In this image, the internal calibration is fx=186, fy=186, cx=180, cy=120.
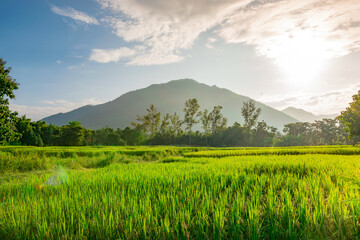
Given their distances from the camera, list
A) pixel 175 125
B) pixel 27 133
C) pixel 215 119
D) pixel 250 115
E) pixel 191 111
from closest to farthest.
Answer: pixel 27 133 → pixel 191 111 → pixel 250 115 → pixel 215 119 → pixel 175 125

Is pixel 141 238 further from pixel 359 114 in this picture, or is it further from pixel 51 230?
pixel 359 114

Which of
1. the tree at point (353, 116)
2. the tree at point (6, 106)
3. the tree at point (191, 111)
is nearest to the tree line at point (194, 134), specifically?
the tree at point (191, 111)

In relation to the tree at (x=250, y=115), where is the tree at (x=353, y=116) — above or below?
below

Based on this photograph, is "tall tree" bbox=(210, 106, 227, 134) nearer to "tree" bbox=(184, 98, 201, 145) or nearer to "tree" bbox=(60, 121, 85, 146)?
"tree" bbox=(184, 98, 201, 145)

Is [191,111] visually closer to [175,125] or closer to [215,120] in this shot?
[175,125]

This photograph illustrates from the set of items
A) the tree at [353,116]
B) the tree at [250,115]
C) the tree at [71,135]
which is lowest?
the tree at [71,135]

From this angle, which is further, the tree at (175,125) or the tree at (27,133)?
the tree at (175,125)

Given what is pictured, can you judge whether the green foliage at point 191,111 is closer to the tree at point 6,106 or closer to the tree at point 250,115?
the tree at point 250,115

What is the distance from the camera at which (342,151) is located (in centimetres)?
1513

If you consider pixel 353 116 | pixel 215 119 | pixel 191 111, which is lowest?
pixel 353 116

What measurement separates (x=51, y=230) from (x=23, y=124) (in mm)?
39838

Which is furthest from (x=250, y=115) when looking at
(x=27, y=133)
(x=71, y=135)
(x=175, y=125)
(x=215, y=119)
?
(x=27, y=133)

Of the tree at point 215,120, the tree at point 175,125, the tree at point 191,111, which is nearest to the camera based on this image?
the tree at point 191,111

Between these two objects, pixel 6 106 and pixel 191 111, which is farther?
pixel 191 111
